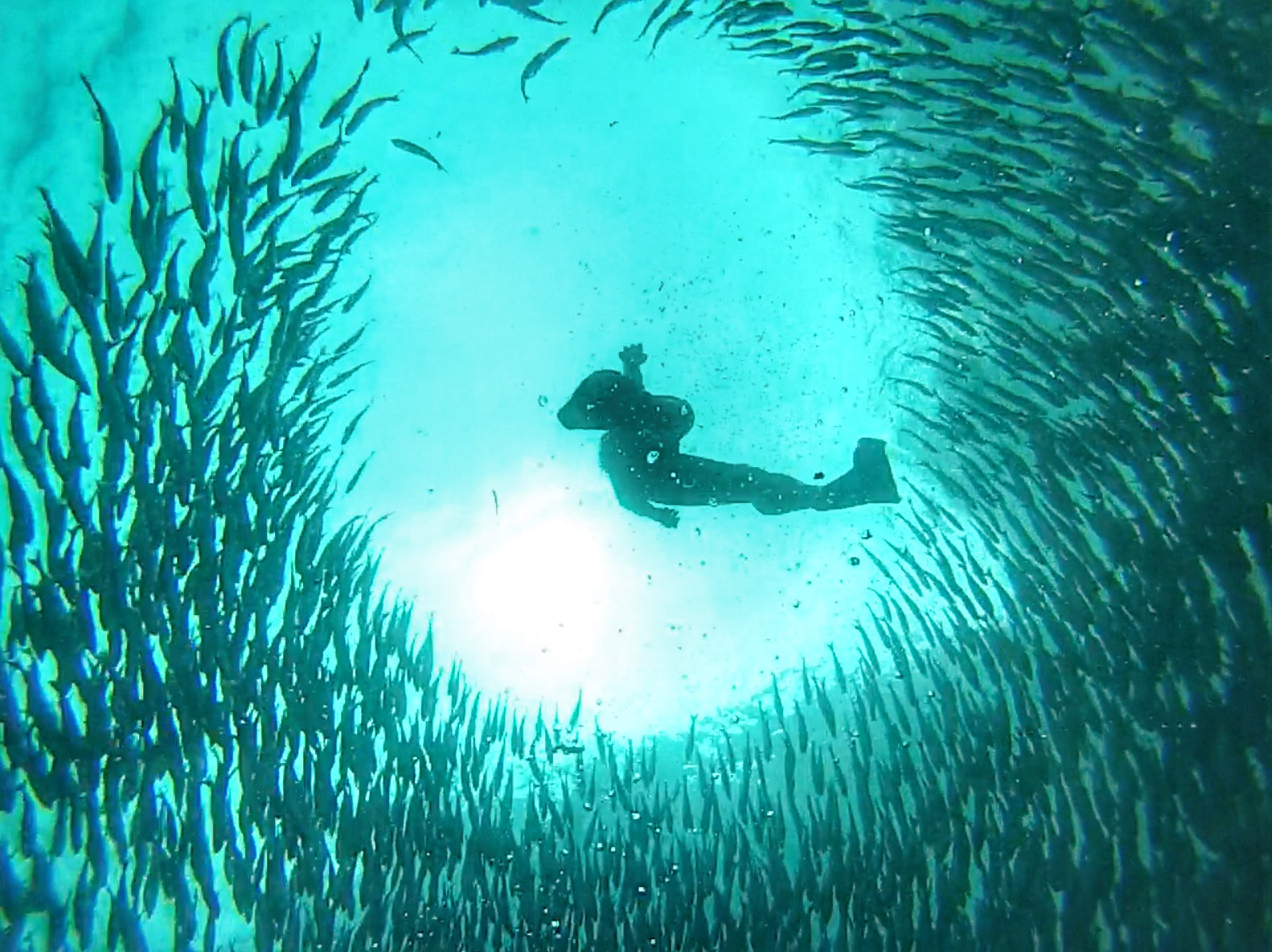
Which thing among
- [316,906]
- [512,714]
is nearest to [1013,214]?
[512,714]

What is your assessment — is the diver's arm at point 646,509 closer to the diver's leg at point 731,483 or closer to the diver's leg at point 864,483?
the diver's leg at point 731,483

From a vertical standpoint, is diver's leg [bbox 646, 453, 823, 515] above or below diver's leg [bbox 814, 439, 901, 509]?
above

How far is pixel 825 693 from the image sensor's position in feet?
20.4

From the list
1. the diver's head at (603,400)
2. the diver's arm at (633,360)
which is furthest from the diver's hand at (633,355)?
the diver's head at (603,400)

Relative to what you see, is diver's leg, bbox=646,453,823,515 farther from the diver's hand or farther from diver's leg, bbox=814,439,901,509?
the diver's hand

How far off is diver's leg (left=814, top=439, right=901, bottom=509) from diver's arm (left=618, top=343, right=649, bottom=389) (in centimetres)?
157

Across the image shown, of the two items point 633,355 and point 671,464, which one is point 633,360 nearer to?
point 633,355

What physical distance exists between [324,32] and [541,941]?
528cm

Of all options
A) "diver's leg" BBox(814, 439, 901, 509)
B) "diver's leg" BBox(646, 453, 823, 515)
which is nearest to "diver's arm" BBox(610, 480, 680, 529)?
"diver's leg" BBox(646, 453, 823, 515)

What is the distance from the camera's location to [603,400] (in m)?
5.85

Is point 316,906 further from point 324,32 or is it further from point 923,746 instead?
point 324,32

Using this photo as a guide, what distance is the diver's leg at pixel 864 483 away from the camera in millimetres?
5762

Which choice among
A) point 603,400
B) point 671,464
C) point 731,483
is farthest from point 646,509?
point 603,400

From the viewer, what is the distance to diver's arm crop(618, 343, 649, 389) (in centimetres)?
587
